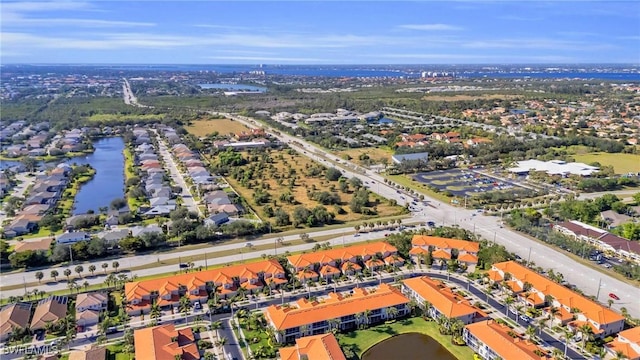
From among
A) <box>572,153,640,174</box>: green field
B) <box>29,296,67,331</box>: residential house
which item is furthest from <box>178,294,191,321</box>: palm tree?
<box>572,153,640,174</box>: green field

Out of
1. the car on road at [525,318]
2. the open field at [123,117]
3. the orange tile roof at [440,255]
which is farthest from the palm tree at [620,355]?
the open field at [123,117]

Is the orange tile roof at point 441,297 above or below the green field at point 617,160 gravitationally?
below

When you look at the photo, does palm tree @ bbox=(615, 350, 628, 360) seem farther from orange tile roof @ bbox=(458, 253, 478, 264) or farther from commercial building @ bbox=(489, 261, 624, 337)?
orange tile roof @ bbox=(458, 253, 478, 264)

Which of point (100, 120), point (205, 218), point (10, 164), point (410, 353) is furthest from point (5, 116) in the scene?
point (410, 353)

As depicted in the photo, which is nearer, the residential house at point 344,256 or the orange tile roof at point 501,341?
the orange tile roof at point 501,341

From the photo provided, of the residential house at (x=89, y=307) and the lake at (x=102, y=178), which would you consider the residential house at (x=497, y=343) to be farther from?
the lake at (x=102, y=178)

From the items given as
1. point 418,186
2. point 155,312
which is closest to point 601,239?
point 418,186

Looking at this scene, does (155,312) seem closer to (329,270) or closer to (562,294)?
(329,270)
